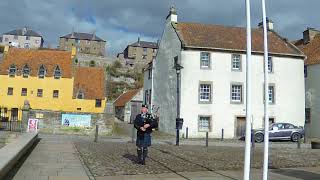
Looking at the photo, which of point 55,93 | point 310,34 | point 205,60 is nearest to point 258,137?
point 205,60

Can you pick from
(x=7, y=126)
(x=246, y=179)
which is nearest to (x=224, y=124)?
(x=7, y=126)

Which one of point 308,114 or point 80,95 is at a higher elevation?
point 80,95

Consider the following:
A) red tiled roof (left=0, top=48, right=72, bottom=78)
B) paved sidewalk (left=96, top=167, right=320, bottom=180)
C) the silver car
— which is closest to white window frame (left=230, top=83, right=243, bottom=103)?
the silver car

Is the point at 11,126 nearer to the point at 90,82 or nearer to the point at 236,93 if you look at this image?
the point at 236,93

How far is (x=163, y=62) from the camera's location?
43844 mm

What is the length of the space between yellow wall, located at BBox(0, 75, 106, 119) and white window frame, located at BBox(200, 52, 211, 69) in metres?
24.4

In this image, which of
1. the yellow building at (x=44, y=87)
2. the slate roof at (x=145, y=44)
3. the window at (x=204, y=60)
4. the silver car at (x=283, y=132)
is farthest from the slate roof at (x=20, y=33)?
the silver car at (x=283, y=132)

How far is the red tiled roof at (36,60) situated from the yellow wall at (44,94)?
0.94 m

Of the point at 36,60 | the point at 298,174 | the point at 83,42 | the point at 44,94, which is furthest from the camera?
the point at 83,42

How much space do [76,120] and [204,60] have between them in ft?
40.5

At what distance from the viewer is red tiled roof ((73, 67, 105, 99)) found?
60219mm

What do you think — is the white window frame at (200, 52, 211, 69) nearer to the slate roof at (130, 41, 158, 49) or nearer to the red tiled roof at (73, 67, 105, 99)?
the red tiled roof at (73, 67, 105, 99)

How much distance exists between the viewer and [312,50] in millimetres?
46031

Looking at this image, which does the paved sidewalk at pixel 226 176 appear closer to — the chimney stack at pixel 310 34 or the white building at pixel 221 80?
the white building at pixel 221 80
